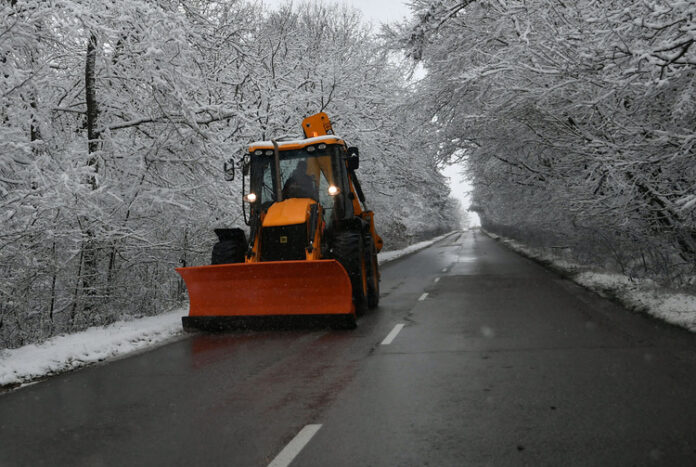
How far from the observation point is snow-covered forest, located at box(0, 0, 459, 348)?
8523mm

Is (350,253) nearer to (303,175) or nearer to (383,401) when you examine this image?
(303,175)

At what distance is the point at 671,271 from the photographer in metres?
13.8

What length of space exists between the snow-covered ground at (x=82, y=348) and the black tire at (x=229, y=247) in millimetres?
1363

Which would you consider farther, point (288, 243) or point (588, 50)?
point (288, 243)

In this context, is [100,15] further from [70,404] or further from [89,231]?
[70,404]

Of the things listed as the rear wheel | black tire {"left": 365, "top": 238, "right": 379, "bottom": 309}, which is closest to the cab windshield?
black tire {"left": 365, "top": 238, "right": 379, "bottom": 309}

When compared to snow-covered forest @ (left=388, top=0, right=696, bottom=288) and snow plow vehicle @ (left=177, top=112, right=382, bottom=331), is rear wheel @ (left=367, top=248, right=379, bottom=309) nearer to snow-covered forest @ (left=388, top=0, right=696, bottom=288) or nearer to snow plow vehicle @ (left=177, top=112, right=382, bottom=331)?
snow plow vehicle @ (left=177, top=112, right=382, bottom=331)

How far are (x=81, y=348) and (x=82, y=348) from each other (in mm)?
13

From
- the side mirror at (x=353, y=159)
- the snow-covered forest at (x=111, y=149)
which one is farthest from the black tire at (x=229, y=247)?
the side mirror at (x=353, y=159)

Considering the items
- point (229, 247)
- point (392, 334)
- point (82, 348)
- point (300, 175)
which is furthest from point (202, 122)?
point (392, 334)

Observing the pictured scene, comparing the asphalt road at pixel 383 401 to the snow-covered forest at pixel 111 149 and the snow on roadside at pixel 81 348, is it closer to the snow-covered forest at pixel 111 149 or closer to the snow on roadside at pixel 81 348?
the snow on roadside at pixel 81 348

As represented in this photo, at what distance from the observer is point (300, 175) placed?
11375 mm

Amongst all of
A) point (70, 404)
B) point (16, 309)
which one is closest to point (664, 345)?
point (70, 404)

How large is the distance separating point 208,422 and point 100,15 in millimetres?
6905
